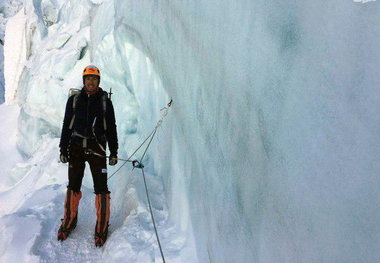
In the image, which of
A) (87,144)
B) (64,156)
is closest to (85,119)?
(87,144)

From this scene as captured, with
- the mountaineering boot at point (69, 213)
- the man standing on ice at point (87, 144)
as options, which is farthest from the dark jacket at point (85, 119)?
the mountaineering boot at point (69, 213)

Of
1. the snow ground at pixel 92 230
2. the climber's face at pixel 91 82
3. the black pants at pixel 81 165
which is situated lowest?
the snow ground at pixel 92 230

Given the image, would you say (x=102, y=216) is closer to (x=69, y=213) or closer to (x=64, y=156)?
(x=69, y=213)

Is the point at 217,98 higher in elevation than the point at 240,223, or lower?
higher

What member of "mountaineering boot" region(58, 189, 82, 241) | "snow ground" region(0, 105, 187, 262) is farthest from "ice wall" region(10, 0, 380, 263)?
"mountaineering boot" region(58, 189, 82, 241)

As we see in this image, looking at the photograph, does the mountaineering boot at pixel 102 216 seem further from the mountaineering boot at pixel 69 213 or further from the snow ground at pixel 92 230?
the mountaineering boot at pixel 69 213

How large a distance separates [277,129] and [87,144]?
193cm

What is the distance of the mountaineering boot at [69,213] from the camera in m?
2.75

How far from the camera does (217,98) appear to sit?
1848 millimetres

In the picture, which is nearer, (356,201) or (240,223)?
(356,201)

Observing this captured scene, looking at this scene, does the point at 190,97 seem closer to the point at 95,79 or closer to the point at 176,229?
the point at 95,79

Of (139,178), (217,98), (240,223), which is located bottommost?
(139,178)

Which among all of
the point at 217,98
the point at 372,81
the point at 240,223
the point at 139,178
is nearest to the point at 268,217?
the point at 240,223

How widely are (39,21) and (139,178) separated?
11.1 meters
